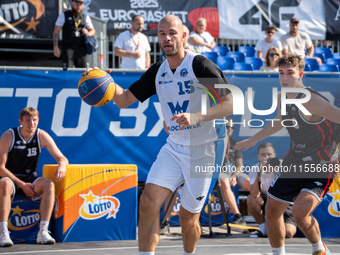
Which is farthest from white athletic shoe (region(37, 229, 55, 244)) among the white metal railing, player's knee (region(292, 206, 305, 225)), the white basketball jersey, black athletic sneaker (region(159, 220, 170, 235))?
the white metal railing

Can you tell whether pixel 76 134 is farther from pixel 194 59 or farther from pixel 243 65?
pixel 243 65

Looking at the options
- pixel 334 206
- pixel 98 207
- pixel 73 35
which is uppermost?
pixel 73 35

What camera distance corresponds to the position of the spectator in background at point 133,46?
8727mm

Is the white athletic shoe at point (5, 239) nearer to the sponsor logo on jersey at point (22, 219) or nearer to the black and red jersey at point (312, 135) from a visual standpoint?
the sponsor logo on jersey at point (22, 219)

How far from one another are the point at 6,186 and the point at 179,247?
95.9 inches

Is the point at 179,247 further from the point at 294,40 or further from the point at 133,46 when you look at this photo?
the point at 294,40

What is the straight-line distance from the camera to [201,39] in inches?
396

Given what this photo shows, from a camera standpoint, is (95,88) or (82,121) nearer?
(95,88)

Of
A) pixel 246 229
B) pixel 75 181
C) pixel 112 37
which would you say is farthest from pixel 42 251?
pixel 112 37

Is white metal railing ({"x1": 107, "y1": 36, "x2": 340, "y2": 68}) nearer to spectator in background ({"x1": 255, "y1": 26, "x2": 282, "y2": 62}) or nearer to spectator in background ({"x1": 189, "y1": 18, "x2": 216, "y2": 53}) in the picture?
spectator in background ({"x1": 255, "y1": 26, "x2": 282, "y2": 62})

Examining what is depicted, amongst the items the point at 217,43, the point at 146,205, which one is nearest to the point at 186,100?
the point at 146,205

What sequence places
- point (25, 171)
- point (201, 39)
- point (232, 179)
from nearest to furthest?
point (25, 171) < point (232, 179) < point (201, 39)

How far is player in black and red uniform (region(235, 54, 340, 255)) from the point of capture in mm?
4266

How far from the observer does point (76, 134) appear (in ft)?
23.8
